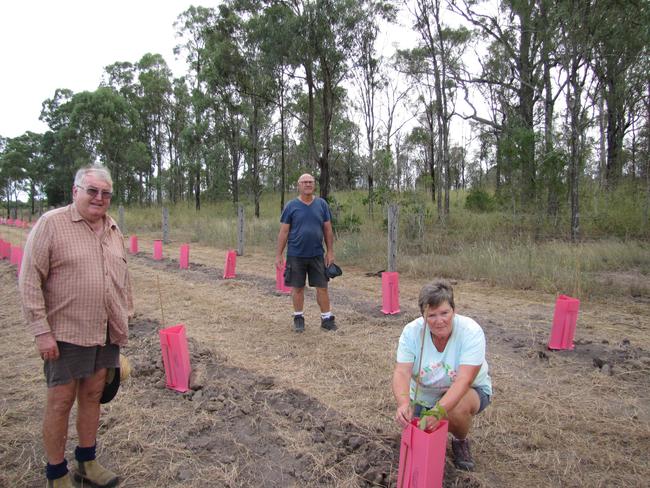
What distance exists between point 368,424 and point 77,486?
69.6 inches

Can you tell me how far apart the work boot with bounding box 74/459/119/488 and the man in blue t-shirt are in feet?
9.60

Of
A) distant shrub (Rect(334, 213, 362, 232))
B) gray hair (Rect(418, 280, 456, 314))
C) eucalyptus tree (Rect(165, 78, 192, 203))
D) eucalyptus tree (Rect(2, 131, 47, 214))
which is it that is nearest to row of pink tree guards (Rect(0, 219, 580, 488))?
gray hair (Rect(418, 280, 456, 314))

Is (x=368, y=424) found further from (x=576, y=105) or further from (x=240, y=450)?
(x=576, y=105)

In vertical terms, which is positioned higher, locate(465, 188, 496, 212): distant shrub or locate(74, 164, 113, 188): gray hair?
locate(465, 188, 496, 212): distant shrub

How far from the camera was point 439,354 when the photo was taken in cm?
245

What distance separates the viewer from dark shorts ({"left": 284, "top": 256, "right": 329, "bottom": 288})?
518 centimetres

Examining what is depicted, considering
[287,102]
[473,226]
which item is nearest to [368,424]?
[473,226]

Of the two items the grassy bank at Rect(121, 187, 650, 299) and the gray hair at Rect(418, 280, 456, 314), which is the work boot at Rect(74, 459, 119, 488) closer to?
the gray hair at Rect(418, 280, 456, 314)

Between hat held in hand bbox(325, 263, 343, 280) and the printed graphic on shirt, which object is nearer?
the printed graphic on shirt

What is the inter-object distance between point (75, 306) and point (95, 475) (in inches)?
38.6

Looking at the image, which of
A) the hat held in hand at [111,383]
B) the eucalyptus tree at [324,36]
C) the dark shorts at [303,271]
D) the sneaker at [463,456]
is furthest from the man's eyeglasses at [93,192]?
the eucalyptus tree at [324,36]

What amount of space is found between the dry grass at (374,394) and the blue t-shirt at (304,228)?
97 cm

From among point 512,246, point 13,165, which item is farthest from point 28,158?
point 512,246

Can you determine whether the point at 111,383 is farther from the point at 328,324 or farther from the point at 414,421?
the point at 328,324
